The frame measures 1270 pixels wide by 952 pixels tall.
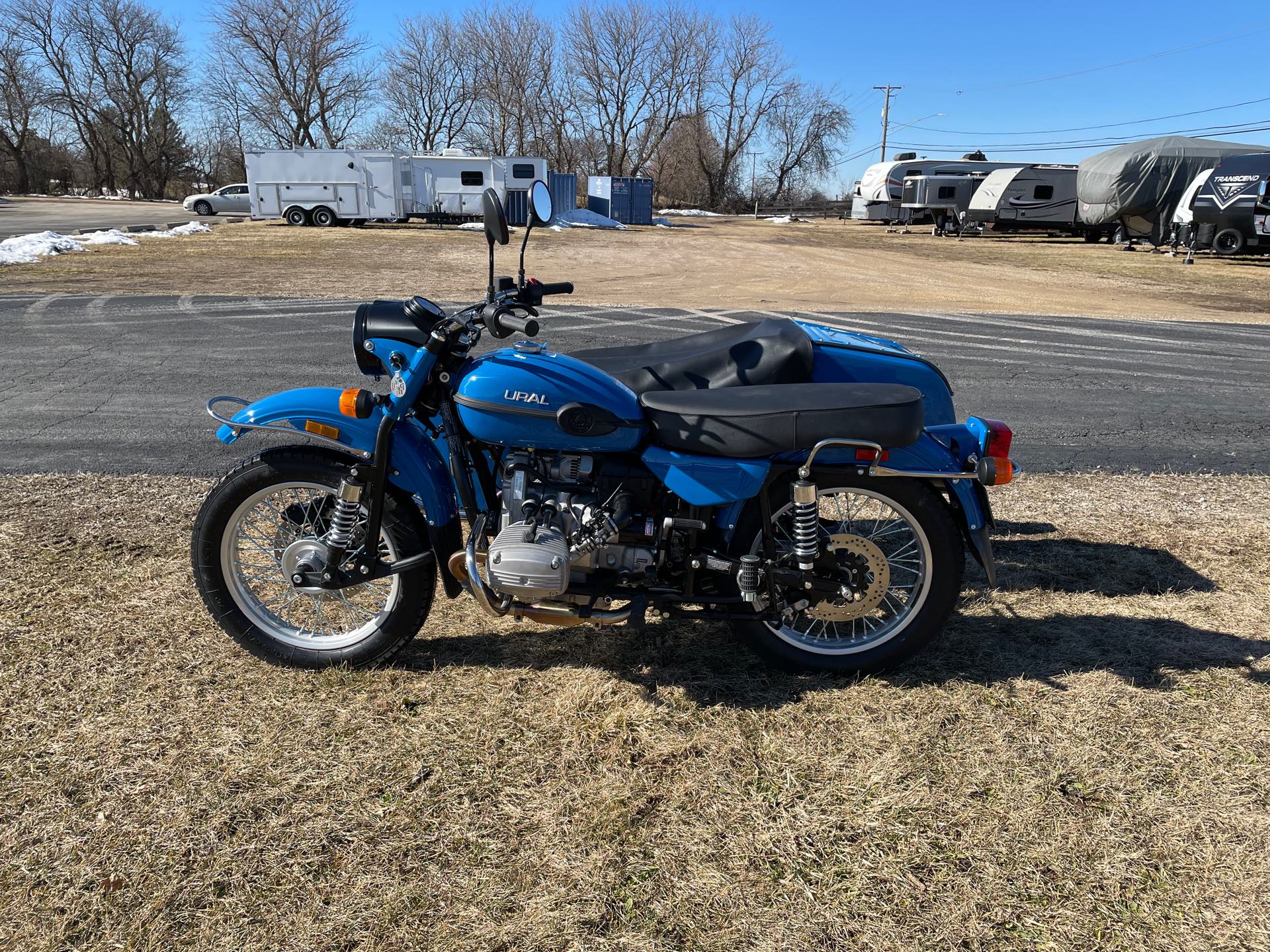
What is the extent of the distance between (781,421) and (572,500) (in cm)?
75

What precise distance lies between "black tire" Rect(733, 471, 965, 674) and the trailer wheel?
2402 centimetres

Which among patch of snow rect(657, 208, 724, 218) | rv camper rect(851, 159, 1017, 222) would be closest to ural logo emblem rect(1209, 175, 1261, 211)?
rv camper rect(851, 159, 1017, 222)

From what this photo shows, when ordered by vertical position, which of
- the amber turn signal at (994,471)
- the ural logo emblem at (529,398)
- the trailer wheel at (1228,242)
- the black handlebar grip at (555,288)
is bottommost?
the amber turn signal at (994,471)

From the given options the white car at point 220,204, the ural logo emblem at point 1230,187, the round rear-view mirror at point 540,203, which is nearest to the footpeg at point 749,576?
the round rear-view mirror at point 540,203

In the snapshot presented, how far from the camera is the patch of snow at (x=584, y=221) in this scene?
Answer: 33938 millimetres

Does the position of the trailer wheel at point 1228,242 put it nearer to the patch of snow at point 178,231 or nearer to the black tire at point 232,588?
Answer: the black tire at point 232,588

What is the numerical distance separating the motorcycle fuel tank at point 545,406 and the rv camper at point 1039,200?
108 feet

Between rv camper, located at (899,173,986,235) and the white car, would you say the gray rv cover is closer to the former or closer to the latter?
rv camper, located at (899,173,986,235)

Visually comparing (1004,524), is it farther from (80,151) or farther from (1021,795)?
(80,151)

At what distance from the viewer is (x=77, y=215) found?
1374 inches

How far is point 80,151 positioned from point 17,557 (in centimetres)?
7681

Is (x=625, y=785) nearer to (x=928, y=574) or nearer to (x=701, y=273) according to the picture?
(x=928, y=574)

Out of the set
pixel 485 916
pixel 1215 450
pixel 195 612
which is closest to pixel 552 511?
pixel 485 916

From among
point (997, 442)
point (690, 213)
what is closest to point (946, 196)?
point (690, 213)
